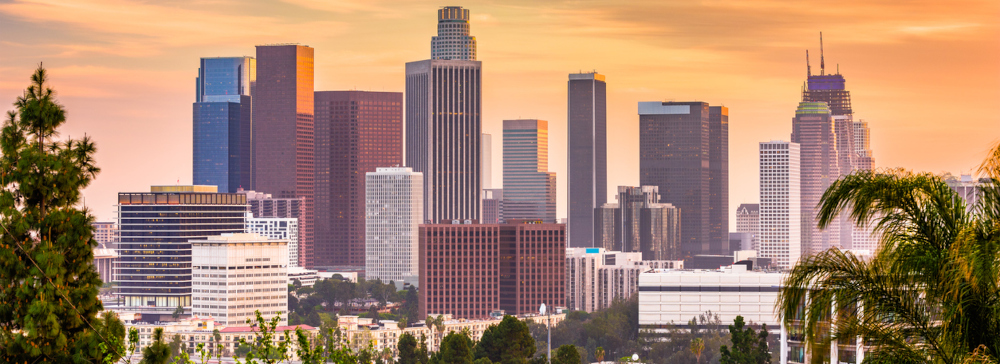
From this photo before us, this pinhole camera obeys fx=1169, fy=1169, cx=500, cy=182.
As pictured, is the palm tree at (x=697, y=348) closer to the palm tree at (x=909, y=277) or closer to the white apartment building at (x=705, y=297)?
the white apartment building at (x=705, y=297)

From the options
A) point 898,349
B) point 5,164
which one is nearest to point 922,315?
point 898,349

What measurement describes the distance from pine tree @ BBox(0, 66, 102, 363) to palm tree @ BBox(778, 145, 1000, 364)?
17388 mm

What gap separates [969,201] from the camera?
17328mm

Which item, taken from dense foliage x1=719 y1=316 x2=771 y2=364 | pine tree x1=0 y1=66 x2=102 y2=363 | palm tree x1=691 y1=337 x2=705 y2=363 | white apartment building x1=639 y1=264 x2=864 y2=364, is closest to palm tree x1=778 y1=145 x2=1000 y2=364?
pine tree x1=0 y1=66 x2=102 y2=363

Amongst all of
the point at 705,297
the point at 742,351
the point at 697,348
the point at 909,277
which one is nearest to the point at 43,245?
the point at 909,277

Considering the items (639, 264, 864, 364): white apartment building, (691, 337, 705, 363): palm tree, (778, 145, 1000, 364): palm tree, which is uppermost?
(778, 145, 1000, 364): palm tree

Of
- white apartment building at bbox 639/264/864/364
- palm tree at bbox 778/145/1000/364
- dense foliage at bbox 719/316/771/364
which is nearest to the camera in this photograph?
palm tree at bbox 778/145/1000/364

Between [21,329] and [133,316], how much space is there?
581 ft

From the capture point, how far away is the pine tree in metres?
26.4

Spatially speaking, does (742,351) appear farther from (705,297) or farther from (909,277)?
(705,297)

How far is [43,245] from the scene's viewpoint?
2706cm

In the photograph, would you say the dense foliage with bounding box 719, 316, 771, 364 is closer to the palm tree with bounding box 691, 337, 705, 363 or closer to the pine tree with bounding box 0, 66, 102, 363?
the pine tree with bounding box 0, 66, 102, 363

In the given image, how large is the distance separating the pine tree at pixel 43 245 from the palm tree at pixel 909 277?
17388mm

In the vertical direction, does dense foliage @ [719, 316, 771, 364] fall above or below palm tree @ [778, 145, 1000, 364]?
below
